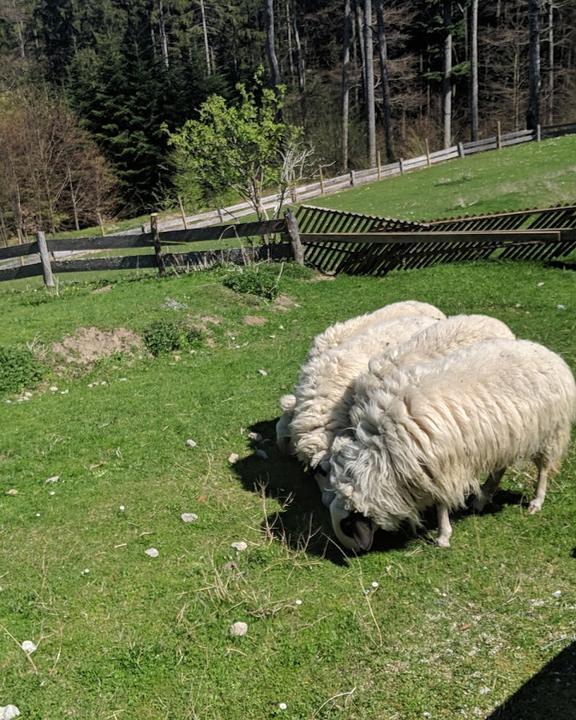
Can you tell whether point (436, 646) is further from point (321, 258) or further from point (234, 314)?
point (321, 258)

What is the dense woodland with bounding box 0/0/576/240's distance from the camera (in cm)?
3409

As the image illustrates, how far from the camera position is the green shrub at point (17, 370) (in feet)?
29.2

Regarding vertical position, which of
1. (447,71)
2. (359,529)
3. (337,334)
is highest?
(447,71)

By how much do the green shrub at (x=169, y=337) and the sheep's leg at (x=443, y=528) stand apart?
20.6ft

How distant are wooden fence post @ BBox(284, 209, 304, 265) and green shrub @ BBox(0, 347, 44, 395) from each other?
646cm

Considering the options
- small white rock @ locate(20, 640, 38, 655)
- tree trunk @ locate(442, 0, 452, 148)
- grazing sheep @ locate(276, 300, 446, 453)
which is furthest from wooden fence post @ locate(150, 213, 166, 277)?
tree trunk @ locate(442, 0, 452, 148)

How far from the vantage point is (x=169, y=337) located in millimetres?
10266

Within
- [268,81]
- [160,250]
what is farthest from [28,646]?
[268,81]

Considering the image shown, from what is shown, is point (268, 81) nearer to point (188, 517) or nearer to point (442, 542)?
point (188, 517)

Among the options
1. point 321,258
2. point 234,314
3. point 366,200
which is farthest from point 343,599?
point 366,200

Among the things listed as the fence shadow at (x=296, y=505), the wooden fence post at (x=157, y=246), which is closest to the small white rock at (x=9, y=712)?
the fence shadow at (x=296, y=505)

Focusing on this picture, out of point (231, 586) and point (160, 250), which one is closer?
point (231, 586)

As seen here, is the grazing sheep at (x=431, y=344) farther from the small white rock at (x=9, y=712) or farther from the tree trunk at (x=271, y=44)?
the tree trunk at (x=271, y=44)

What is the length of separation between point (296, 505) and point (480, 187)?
1862 cm
